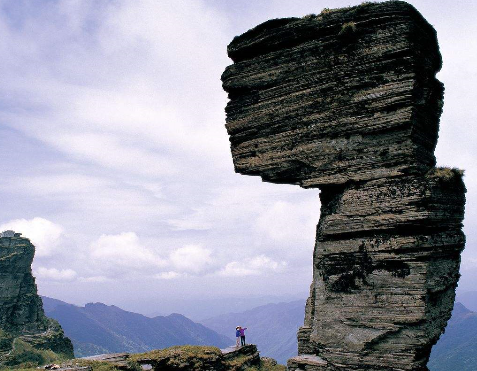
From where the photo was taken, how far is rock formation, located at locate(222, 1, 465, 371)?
47.2ft

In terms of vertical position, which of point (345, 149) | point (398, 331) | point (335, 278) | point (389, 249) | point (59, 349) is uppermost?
point (345, 149)

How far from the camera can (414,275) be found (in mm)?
14164

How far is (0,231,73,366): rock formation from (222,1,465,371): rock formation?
228 feet

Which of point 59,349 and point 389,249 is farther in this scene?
point 59,349

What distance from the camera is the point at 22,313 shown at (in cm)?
8606

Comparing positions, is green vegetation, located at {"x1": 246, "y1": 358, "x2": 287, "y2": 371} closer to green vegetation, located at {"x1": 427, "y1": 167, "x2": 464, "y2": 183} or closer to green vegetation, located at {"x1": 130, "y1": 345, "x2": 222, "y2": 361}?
green vegetation, located at {"x1": 130, "y1": 345, "x2": 222, "y2": 361}

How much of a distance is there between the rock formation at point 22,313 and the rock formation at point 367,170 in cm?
6941

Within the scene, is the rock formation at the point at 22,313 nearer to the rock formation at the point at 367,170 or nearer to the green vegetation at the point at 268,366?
the green vegetation at the point at 268,366

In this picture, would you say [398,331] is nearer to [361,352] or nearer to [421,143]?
[361,352]

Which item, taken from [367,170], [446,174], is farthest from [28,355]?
[446,174]

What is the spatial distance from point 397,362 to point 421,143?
7996mm

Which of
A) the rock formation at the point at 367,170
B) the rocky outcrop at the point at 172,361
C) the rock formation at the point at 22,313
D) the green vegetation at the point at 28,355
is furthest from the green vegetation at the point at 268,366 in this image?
the rock formation at the point at 22,313

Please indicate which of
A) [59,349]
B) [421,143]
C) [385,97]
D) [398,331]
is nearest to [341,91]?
[385,97]

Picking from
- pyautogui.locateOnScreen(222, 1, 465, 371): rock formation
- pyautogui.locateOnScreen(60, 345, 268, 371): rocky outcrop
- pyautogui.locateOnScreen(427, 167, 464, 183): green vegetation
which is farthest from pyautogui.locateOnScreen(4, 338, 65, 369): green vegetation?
pyautogui.locateOnScreen(427, 167, 464, 183): green vegetation
